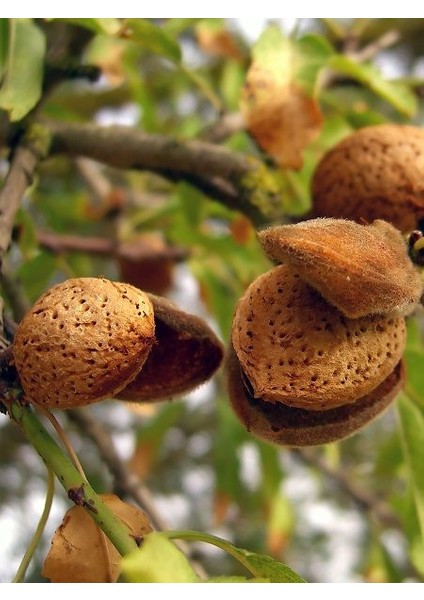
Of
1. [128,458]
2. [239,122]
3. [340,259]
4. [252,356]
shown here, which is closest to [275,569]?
[252,356]

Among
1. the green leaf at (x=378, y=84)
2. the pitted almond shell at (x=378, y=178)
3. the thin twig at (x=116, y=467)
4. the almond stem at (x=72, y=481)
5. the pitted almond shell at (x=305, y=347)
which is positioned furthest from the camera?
the thin twig at (x=116, y=467)

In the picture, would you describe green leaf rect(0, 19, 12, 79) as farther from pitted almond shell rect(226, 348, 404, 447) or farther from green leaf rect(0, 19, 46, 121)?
pitted almond shell rect(226, 348, 404, 447)

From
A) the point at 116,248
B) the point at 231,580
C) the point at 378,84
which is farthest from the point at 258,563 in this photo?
the point at 116,248

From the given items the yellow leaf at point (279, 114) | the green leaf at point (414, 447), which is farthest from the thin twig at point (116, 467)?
the yellow leaf at point (279, 114)

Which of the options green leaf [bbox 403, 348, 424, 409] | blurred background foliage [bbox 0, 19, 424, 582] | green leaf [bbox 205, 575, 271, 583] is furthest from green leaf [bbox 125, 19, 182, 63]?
green leaf [bbox 205, 575, 271, 583]

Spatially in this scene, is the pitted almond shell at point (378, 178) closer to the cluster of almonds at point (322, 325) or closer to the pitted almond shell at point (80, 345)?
the cluster of almonds at point (322, 325)

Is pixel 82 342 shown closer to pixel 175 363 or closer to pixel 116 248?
pixel 175 363
